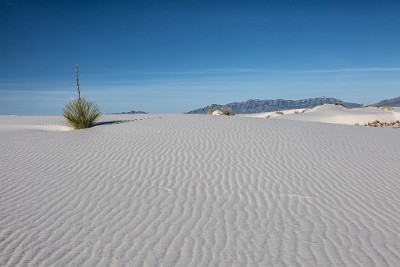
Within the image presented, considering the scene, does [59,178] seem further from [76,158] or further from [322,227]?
[322,227]

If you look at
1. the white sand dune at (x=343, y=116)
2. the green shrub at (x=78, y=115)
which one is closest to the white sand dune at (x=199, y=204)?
the green shrub at (x=78, y=115)

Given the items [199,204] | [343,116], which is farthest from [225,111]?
[199,204]

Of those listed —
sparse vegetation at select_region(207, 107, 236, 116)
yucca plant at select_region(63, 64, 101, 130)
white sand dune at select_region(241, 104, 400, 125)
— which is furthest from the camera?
white sand dune at select_region(241, 104, 400, 125)

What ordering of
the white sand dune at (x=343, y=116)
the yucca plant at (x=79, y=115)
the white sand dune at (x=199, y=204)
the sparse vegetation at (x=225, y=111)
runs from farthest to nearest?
the white sand dune at (x=343, y=116), the sparse vegetation at (x=225, y=111), the yucca plant at (x=79, y=115), the white sand dune at (x=199, y=204)

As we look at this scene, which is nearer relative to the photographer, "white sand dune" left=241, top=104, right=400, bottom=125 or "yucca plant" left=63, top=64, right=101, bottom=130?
"yucca plant" left=63, top=64, right=101, bottom=130

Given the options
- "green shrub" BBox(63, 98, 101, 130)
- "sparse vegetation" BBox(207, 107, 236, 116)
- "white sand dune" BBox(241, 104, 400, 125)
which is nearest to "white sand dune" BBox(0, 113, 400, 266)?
"green shrub" BBox(63, 98, 101, 130)

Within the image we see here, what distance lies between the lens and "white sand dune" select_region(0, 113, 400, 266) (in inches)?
153

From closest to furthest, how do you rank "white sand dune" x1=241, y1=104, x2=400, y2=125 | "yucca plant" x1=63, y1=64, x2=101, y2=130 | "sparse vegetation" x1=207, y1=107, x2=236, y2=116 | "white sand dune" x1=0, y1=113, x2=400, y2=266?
"white sand dune" x1=0, y1=113, x2=400, y2=266
"yucca plant" x1=63, y1=64, x2=101, y2=130
"sparse vegetation" x1=207, y1=107, x2=236, y2=116
"white sand dune" x1=241, y1=104, x2=400, y2=125

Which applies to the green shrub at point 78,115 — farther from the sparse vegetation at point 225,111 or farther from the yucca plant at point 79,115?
the sparse vegetation at point 225,111

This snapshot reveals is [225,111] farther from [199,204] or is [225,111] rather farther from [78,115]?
[199,204]

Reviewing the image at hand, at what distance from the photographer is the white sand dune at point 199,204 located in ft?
12.7

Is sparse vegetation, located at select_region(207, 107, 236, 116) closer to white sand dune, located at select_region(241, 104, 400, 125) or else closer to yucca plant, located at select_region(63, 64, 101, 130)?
white sand dune, located at select_region(241, 104, 400, 125)

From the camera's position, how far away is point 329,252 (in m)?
3.91

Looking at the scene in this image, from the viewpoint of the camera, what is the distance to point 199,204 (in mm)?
5344
